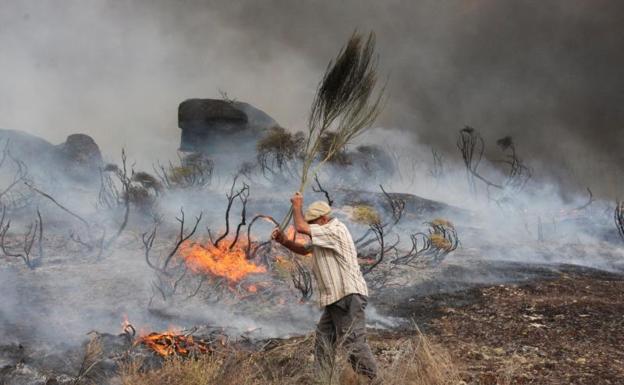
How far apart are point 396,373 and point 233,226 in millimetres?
9668

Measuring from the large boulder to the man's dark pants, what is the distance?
27.9m

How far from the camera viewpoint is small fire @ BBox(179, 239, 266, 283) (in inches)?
320

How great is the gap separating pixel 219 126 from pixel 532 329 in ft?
97.9

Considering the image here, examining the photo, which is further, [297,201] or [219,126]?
[219,126]

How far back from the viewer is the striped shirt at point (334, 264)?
4.18m

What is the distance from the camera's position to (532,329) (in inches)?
246

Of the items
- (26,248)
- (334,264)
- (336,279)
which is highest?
(334,264)

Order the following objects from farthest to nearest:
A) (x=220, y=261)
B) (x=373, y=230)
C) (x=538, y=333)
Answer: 1. (x=373, y=230)
2. (x=220, y=261)
3. (x=538, y=333)

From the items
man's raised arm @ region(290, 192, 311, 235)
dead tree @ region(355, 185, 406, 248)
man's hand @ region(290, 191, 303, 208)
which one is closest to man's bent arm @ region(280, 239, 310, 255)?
man's raised arm @ region(290, 192, 311, 235)

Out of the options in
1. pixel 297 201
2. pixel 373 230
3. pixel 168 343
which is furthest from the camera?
pixel 373 230

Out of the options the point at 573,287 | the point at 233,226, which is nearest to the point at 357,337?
the point at 573,287

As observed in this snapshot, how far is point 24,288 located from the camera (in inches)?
288

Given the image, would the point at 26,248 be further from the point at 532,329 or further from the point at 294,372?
the point at 532,329

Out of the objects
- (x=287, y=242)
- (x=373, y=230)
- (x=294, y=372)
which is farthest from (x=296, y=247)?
(x=373, y=230)
